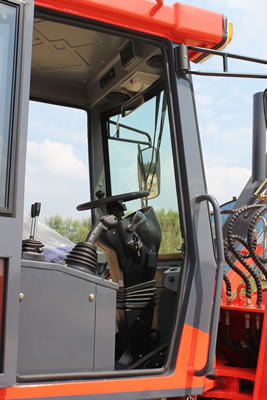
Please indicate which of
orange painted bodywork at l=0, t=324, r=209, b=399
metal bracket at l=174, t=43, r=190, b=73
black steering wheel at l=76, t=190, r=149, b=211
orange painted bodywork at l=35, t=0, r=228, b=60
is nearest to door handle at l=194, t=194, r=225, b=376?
orange painted bodywork at l=0, t=324, r=209, b=399

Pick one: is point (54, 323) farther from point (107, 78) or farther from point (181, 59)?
point (107, 78)

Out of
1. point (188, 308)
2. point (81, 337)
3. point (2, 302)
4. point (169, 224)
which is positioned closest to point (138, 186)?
point (169, 224)

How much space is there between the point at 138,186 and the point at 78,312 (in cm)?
116

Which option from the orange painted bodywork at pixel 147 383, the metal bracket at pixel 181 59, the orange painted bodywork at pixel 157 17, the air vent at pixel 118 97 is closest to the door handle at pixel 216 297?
the orange painted bodywork at pixel 147 383

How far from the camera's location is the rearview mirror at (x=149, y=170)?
2.80m

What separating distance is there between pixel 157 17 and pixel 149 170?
89 centimetres

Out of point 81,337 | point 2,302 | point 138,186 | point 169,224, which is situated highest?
point 138,186

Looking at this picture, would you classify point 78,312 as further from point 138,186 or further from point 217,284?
point 138,186

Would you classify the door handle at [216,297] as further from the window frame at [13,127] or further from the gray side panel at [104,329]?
the window frame at [13,127]

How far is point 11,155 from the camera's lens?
185 cm

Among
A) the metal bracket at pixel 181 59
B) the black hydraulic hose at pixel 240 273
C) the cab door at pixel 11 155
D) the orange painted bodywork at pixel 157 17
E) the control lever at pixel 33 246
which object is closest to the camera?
the cab door at pixel 11 155

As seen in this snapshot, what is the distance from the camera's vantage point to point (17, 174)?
6.06 ft

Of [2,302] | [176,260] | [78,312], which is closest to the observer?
[2,302]

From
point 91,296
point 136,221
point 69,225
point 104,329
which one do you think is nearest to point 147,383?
point 104,329
